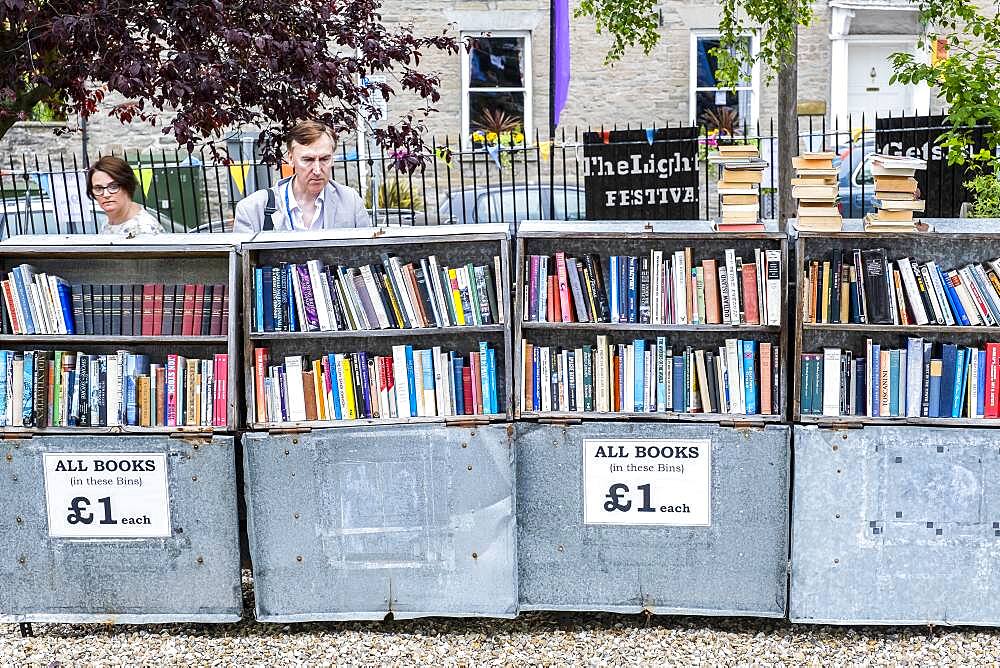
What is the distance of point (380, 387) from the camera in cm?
500

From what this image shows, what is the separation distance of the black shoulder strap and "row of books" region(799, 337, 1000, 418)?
2536mm

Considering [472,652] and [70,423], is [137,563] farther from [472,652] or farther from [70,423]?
[472,652]

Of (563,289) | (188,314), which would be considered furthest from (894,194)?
(188,314)

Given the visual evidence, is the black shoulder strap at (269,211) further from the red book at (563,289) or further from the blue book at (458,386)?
the red book at (563,289)

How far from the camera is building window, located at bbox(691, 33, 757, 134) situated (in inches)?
751

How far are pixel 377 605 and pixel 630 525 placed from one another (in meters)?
1.16

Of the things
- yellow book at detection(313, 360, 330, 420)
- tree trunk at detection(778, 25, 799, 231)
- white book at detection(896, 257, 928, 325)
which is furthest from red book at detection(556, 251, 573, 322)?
tree trunk at detection(778, 25, 799, 231)

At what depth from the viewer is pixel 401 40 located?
7.05 metres

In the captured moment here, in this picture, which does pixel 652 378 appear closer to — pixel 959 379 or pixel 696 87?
pixel 959 379

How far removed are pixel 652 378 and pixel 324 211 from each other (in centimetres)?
181

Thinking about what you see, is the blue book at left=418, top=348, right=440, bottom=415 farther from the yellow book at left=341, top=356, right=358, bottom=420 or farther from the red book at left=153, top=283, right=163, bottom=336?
the red book at left=153, top=283, right=163, bottom=336

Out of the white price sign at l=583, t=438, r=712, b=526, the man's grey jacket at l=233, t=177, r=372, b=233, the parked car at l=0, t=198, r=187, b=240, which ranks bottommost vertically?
the white price sign at l=583, t=438, r=712, b=526

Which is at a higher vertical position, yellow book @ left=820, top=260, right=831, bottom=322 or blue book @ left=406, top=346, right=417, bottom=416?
yellow book @ left=820, top=260, right=831, bottom=322

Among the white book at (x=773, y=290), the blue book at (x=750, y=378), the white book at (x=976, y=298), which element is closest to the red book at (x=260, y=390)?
the blue book at (x=750, y=378)
